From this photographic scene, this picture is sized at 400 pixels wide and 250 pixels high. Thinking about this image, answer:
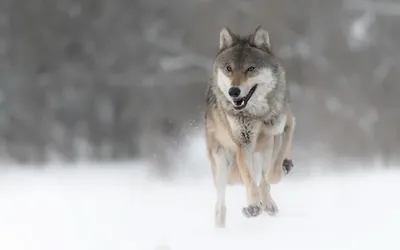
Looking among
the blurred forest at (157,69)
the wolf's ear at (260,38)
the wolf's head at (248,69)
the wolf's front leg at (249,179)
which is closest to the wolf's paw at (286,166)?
the wolf's front leg at (249,179)

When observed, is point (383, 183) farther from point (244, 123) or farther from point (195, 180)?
point (244, 123)

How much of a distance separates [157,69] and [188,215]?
5.60 ft

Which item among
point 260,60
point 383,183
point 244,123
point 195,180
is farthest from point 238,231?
point 383,183

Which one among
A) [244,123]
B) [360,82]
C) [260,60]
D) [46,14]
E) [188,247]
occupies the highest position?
[46,14]

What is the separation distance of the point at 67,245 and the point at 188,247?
40cm

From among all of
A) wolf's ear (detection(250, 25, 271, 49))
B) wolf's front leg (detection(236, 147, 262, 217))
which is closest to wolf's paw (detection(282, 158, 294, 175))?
wolf's front leg (detection(236, 147, 262, 217))

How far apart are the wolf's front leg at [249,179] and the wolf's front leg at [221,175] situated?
100 mm

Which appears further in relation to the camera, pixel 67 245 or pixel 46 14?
pixel 46 14

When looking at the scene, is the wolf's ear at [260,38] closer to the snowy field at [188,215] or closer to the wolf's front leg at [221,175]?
the wolf's front leg at [221,175]

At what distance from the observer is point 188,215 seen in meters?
2.19

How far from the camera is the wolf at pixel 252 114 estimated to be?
170 cm

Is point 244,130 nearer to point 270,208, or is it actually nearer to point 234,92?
point 234,92

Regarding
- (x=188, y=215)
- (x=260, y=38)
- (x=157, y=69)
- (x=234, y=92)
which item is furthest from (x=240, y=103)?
(x=157, y=69)

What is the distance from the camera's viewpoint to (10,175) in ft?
10.7
